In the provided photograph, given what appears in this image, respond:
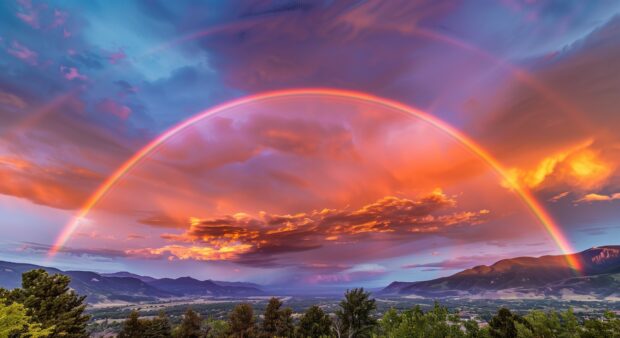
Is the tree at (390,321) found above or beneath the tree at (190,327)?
above

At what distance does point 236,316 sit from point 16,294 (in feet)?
154

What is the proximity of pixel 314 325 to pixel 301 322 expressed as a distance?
4191 mm

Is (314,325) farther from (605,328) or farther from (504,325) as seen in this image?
(605,328)

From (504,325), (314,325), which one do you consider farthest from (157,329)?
(504,325)

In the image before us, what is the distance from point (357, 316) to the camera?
237 ft

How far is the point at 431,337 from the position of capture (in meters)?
51.8

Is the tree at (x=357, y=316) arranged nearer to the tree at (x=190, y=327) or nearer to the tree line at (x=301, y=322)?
the tree line at (x=301, y=322)

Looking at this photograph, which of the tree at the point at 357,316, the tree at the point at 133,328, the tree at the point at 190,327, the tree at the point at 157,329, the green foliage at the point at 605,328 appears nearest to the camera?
the green foliage at the point at 605,328

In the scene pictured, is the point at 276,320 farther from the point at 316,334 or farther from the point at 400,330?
the point at 400,330

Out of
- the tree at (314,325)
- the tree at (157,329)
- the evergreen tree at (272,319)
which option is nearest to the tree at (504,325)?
the tree at (314,325)

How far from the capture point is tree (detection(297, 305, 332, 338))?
252 feet

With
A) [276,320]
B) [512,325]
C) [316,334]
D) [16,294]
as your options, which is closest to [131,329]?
[16,294]

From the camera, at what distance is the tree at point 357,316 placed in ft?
233

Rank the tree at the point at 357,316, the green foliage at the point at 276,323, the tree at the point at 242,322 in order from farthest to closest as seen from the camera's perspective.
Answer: the tree at the point at 242,322, the green foliage at the point at 276,323, the tree at the point at 357,316
